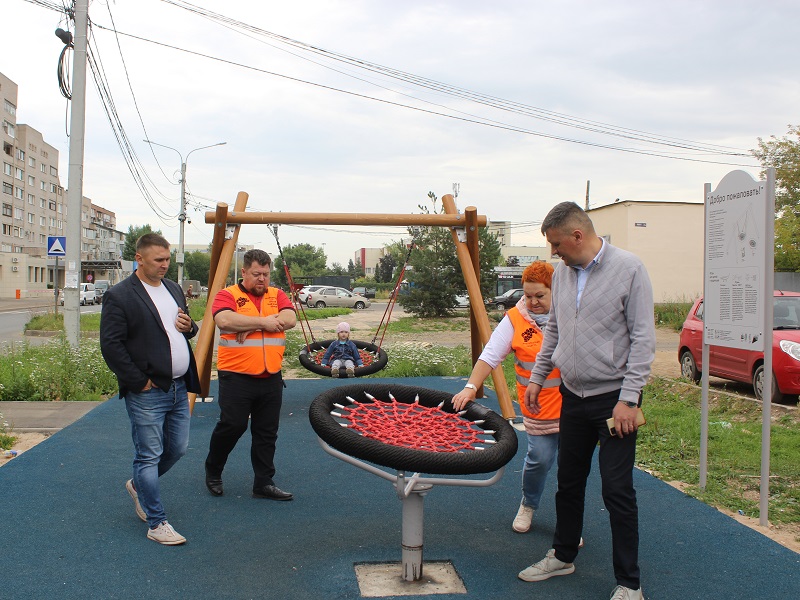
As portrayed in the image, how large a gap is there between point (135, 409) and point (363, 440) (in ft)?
5.53

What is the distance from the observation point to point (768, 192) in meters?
4.64

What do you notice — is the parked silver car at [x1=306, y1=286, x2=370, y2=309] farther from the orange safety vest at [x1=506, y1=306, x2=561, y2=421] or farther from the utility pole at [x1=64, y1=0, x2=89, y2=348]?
the orange safety vest at [x1=506, y1=306, x2=561, y2=421]

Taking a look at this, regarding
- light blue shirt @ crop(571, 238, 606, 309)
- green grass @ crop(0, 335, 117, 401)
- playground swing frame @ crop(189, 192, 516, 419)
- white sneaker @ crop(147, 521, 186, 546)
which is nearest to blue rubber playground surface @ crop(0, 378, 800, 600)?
white sneaker @ crop(147, 521, 186, 546)

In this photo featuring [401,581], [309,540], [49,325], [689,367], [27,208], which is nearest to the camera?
[401,581]

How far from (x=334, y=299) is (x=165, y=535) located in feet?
131

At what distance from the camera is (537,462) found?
4258 millimetres

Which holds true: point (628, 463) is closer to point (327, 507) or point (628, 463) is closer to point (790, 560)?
point (790, 560)

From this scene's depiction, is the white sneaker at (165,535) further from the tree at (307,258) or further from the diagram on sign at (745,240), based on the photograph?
the tree at (307,258)

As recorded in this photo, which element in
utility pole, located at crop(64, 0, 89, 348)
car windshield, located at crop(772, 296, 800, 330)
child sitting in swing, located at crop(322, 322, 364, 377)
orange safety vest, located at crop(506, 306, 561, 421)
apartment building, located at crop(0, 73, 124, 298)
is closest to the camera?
orange safety vest, located at crop(506, 306, 561, 421)

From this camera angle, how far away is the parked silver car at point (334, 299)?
43375mm

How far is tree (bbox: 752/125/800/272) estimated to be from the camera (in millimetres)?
24609

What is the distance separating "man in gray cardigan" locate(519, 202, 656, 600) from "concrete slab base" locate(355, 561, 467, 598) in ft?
1.36

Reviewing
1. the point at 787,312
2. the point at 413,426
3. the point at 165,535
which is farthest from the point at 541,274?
the point at 787,312

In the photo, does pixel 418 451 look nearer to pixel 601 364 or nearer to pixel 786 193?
pixel 601 364
